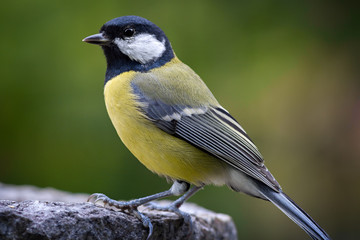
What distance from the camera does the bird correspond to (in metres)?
2.96

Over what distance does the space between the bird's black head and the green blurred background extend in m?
1.05

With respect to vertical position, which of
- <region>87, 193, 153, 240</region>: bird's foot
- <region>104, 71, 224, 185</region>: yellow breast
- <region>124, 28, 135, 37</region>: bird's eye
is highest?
<region>124, 28, 135, 37</region>: bird's eye

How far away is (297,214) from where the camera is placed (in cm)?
277

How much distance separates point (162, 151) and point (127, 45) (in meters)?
0.81

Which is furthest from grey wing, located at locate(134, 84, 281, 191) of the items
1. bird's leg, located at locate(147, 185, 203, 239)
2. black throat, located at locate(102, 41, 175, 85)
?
bird's leg, located at locate(147, 185, 203, 239)

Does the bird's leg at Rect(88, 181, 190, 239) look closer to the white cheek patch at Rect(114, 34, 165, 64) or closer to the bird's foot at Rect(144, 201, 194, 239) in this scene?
the bird's foot at Rect(144, 201, 194, 239)

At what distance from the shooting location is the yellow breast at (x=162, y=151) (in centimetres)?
297

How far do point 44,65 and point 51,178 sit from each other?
0.99 meters

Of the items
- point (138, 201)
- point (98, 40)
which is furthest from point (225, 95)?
point (138, 201)

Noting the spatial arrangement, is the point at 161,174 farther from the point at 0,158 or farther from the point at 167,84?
the point at 0,158

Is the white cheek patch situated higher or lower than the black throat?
higher

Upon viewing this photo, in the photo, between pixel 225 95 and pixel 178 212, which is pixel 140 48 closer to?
pixel 178 212

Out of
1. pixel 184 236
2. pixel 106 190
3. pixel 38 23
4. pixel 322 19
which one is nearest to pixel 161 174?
pixel 184 236

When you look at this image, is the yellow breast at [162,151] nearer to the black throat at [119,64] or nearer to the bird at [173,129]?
the bird at [173,129]
